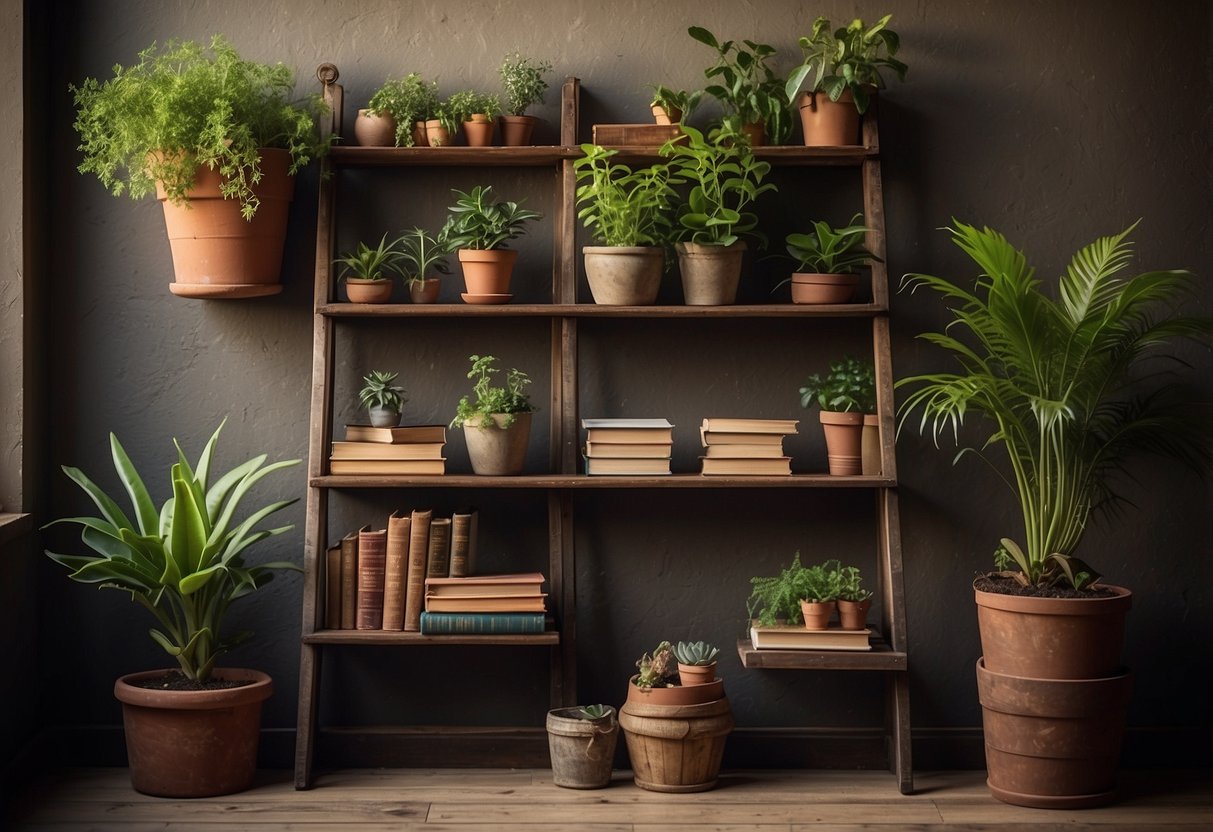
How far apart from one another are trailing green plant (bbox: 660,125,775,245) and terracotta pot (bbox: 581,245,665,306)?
14 cm

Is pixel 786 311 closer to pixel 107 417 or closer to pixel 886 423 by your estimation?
pixel 886 423

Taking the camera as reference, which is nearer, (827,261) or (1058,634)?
(1058,634)

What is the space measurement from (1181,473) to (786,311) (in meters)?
1.36

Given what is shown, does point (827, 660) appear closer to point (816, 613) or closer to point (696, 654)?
point (816, 613)

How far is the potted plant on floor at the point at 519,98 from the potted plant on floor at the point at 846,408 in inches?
45.1

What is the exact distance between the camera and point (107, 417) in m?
3.81

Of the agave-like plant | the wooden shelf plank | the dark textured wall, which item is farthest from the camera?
the dark textured wall

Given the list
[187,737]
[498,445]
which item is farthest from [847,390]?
[187,737]

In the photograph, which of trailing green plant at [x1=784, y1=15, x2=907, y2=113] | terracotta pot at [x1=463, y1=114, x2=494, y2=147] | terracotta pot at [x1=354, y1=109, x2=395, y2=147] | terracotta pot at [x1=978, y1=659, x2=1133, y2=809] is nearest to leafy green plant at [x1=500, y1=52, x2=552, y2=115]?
terracotta pot at [x1=463, y1=114, x2=494, y2=147]

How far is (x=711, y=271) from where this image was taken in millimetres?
3572

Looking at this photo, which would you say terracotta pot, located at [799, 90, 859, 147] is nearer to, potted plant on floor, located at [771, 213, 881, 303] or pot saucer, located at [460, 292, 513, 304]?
potted plant on floor, located at [771, 213, 881, 303]

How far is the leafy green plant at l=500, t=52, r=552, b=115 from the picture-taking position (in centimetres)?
365

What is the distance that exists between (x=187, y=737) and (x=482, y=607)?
0.88m

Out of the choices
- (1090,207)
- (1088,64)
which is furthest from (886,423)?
(1088,64)
